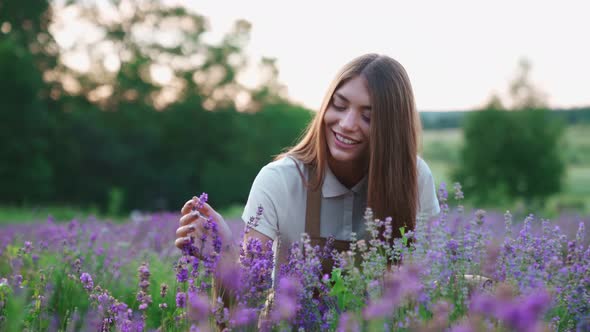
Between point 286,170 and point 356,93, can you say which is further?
point 286,170

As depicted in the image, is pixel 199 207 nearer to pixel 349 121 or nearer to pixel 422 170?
pixel 349 121

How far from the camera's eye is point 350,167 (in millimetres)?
3240

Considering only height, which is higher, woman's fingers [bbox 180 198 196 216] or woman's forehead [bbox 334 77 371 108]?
woman's forehead [bbox 334 77 371 108]

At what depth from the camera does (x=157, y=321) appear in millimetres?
3225

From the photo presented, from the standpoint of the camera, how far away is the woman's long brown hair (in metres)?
2.99

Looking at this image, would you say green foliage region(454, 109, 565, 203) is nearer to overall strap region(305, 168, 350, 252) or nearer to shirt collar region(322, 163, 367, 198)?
shirt collar region(322, 163, 367, 198)

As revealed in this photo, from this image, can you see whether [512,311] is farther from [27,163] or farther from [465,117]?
[465,117]

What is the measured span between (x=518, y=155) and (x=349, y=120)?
30145 millimetres

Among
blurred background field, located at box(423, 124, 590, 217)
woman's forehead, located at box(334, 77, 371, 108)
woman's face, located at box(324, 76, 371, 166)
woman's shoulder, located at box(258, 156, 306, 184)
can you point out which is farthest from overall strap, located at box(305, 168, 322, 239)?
blurred background field, located at box(423, 124, 590, 217)

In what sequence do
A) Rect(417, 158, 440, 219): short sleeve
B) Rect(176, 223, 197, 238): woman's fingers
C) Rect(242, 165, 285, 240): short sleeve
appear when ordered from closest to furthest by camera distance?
Rect(176, 223, 197, 238): woman's fingers, Rect(242, 165, 285, 240): short sleeve, Rect(417, 158, 440, 219): short sleeve

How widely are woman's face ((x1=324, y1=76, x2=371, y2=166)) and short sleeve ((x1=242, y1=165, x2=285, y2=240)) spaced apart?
318 millimetres

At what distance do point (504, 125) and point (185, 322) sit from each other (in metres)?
31.6

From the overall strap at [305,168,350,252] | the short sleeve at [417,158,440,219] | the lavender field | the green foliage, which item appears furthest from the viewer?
the green foliage

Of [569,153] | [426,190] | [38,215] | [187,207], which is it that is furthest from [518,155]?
[187,207]
